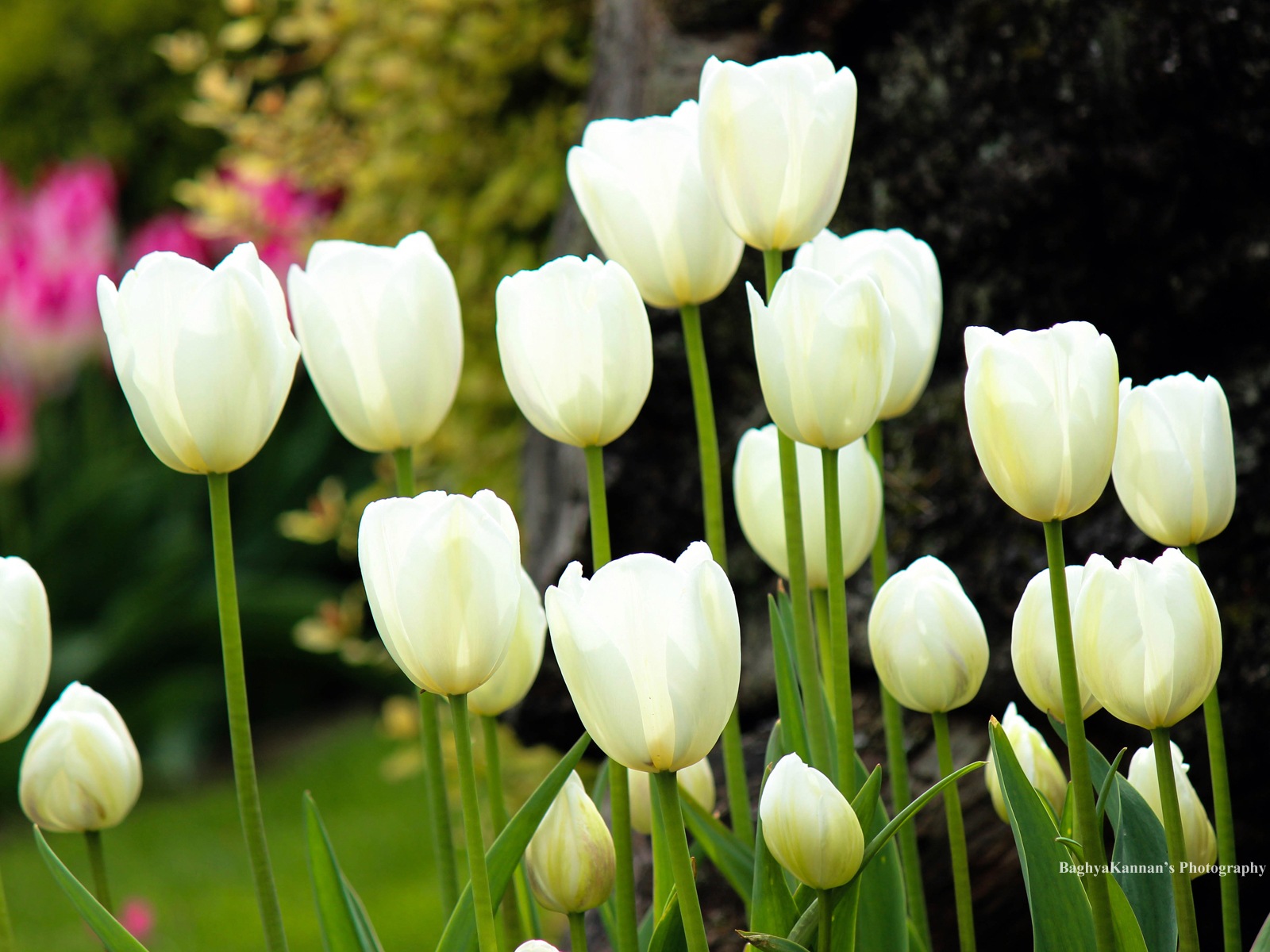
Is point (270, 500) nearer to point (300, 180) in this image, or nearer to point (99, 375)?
point (99, 375)

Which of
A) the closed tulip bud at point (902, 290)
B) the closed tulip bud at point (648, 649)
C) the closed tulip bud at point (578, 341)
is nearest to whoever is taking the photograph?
the closed tulip bud at point (648, 649)

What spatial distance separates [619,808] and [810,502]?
12.6 inches

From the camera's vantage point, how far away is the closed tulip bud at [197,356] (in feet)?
2.98

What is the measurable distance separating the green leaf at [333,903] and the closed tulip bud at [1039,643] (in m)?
0.54

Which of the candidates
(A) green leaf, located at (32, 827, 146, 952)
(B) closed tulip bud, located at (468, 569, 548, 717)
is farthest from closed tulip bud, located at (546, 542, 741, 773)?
(A) green leaf, located at (32, 827, 146, 952)

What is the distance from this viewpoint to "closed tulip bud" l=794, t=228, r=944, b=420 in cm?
108

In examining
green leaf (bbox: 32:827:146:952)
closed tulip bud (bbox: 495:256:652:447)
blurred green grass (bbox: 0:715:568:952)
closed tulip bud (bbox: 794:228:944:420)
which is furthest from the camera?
blurred green grass (bbox: 0:715:568:952)

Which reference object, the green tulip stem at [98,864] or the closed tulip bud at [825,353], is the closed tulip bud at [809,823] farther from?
the green tulip stem at [98,864]

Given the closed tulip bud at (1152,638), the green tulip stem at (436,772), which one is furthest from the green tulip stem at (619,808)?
the closed tulip bud at (1152,638)

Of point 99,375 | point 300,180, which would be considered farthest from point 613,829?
point 99,375

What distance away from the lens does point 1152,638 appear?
83cm

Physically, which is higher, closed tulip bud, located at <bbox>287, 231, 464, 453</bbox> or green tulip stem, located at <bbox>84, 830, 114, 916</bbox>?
closed tulip bud, located at <bbox>287, 231, 464, 453</bbox>

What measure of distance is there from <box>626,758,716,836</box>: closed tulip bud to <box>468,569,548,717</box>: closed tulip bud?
0.14 m

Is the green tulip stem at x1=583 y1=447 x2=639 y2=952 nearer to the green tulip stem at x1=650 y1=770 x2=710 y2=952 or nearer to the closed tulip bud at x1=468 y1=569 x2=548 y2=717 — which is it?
the closed tulip bud at x1=468 y1=569 x2=548 y2=717
